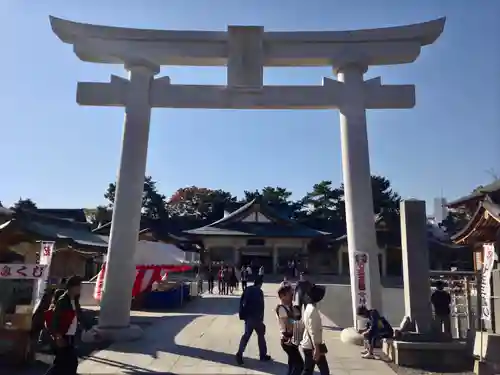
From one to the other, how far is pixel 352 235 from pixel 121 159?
5251 millimetres

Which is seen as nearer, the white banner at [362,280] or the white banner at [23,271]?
the white banner at [23,271]

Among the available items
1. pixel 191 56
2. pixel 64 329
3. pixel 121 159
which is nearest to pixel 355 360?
pixel 64 329

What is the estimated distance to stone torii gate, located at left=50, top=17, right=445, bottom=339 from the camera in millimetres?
10484

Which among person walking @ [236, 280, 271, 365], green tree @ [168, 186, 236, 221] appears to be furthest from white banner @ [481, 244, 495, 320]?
green tree @ [168, 186, 236, 221]

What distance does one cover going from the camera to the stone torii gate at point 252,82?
10484 mm

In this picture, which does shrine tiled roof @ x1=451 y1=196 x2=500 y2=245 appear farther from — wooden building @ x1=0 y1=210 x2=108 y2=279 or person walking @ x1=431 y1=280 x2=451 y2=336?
wooden building @ x1=0 y1=210 x2=108 y2=279

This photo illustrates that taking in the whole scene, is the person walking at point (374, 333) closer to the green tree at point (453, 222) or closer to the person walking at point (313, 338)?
the person walking at point (313, 338)

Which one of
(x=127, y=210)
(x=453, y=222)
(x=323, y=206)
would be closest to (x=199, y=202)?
(x=323, y=206)

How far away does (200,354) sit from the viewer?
889 centimetres

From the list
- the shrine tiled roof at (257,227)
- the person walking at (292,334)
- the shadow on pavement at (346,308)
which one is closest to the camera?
the person walking at (292,334)

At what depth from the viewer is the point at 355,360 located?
849 cm

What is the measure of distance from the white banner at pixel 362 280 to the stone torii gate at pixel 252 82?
184mm

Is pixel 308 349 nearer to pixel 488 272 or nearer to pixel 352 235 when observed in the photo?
pixel 488 272

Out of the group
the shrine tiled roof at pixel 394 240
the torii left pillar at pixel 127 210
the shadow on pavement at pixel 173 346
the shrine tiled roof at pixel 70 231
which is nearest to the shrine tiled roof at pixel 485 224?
the shadow on pavement at pixel 173 346
